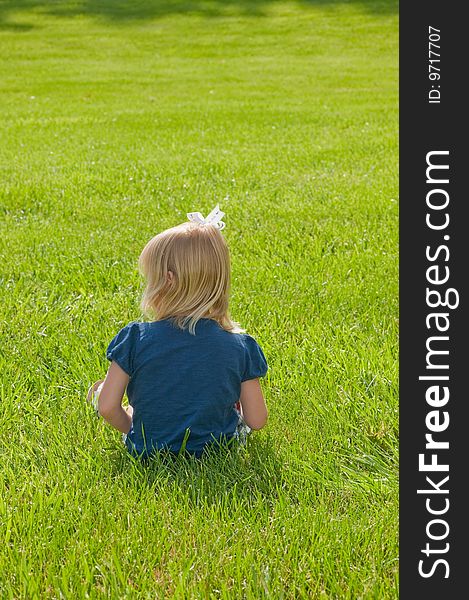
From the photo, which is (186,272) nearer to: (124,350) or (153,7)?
(124,350)

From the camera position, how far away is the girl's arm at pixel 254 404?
3.08 m

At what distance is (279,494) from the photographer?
2.78 meters

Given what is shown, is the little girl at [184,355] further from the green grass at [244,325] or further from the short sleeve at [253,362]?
the green grass at [244,325]

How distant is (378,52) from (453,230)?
25.7 metres

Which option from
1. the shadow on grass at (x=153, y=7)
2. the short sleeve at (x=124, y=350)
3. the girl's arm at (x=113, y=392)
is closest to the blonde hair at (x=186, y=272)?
the short sleeve at (x=124, y=350)

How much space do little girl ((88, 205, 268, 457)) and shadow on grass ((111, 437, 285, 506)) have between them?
69 mm

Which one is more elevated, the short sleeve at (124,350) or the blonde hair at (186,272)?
the blonde hair at (186,272)

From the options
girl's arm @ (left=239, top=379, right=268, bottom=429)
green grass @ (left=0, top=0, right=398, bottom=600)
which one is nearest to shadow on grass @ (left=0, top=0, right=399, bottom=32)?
green grass @ (left=0, top=0, right=398, bottom=600)

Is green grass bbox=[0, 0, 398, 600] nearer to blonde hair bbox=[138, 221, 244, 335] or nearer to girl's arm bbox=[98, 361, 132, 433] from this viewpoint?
girl's arm bbox=[98, 361, 132, 433]

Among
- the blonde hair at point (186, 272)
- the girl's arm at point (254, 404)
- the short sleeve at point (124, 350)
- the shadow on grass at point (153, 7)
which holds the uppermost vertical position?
the shadow on grass at point (153, 7)

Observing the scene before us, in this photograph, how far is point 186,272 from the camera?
9.65 feet

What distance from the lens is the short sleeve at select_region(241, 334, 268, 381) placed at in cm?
303

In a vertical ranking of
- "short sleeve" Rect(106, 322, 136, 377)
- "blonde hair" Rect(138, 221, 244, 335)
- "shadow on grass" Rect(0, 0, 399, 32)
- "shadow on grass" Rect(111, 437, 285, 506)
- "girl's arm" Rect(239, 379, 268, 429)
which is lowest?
"shadow on grass" Rect(111, 437, 285, 506)

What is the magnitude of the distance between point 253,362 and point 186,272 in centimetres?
41
